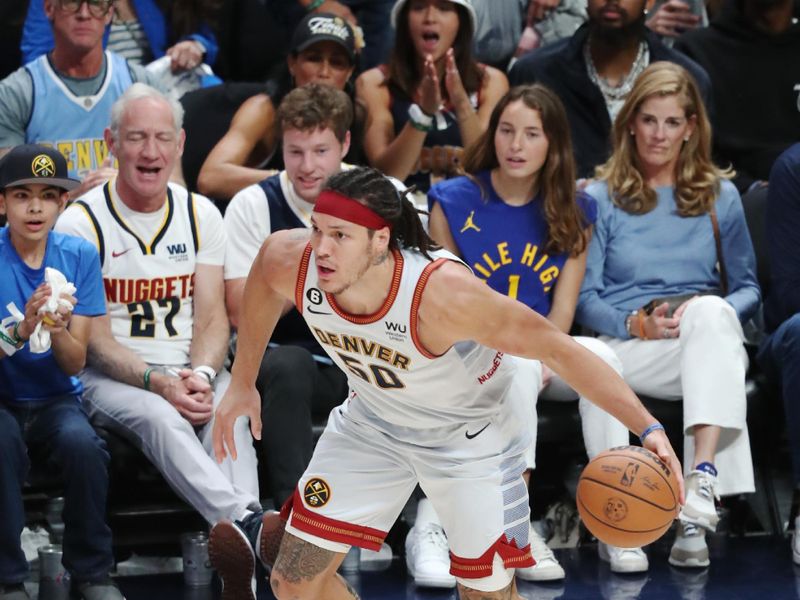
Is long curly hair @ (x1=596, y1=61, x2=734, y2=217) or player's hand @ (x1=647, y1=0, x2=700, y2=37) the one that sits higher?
player's hand @ (x1=647, y1=0, x2=700, y2=37)

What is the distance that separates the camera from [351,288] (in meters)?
3.93

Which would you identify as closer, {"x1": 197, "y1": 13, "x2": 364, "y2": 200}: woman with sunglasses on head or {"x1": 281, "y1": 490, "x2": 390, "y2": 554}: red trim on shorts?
{"x1": 281, "y1": 490, "x2": 390, "y2": 554}: red trim on shorts

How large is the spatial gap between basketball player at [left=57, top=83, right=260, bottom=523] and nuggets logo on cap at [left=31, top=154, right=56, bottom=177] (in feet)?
1.44

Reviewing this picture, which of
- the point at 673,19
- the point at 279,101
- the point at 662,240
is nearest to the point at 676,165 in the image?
the point at 662,240

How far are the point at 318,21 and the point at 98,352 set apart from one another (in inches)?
76.9

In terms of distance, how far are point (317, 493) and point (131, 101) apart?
7.07 ft

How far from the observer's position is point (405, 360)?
13.0ft

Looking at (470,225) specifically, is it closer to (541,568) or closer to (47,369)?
(541,568)

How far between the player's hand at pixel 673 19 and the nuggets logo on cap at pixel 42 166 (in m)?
3.67

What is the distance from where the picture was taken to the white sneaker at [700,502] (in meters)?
5.19

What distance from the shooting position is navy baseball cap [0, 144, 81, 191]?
4.96 metres

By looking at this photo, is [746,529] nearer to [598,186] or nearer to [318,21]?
[598,186]

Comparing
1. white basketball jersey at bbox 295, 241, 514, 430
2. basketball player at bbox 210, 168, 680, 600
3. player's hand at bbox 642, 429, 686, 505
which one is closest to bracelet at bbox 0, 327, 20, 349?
basketball player at bbox 210, 168, 680, 600

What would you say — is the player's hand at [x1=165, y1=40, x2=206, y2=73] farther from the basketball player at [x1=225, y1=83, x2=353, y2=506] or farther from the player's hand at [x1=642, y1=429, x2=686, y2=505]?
the player's hand at [x1=642, y1=429, x2=686, y2=505]
